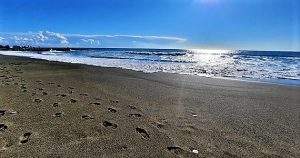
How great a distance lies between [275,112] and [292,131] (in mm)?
1759

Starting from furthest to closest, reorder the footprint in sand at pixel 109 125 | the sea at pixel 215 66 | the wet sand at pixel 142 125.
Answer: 1. the sea at pixel 215 66
2. the footprint in sand at pixel 109 125
3. the wet sand at pixel 142 125

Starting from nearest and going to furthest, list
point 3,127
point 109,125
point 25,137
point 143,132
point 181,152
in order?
1. point 181,152
2. point 25,137
3. point 3,127
4. point 143,132
5. point 109,125

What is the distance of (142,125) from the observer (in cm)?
614

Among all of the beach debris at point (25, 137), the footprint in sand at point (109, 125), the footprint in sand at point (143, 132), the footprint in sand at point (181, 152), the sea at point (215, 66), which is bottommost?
the sea at point (215, 66)

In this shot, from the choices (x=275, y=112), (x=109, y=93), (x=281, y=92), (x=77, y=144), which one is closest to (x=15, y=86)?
(x=109, y=93)

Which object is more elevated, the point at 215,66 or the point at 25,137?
the point at 25,137

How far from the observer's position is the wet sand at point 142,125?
4879 mm

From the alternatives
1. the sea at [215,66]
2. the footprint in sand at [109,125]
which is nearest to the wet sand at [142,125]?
the footprint in sand at [109,125]

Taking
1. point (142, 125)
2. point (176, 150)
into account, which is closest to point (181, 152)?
point (176, 150)

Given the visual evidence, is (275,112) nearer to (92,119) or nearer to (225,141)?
(225,141)

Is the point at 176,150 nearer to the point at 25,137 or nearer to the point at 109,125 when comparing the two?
the point at 109,125

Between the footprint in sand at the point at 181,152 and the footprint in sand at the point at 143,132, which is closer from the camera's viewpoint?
the footprint in sand at the point at 181,152

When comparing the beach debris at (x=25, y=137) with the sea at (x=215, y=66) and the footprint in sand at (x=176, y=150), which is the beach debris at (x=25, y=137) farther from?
the sea at (x=215, y=66)

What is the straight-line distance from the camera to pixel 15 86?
10.4 m
